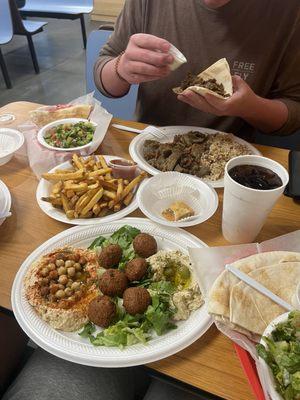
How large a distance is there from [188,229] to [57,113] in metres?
1.10

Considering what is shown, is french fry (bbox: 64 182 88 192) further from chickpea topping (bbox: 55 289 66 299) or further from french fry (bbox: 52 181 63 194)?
chickpea topping (bbox: 55 289 66 299)

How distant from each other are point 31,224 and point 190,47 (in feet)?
4.30

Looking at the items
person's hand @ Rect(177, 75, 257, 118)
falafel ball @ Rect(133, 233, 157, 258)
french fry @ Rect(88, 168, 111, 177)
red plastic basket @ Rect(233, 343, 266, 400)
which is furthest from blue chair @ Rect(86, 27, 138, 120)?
red plastic basket @ Rect(233, 343, 266, 400)

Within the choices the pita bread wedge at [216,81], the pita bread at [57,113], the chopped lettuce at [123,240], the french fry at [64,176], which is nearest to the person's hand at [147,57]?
the pita bread wedge at [216,81]

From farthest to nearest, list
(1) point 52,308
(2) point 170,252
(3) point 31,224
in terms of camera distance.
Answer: (3) point 31,224, (2) point 170,252, (1) point 52,308

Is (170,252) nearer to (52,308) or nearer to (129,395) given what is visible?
(52,308)

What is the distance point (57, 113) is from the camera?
1.93 m

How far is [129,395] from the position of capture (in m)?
1.22

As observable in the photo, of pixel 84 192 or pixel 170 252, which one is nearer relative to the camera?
pixel 170 252

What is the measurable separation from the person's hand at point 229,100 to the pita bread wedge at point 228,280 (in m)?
0.83

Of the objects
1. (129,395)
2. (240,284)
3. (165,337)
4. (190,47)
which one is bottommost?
(129,395)

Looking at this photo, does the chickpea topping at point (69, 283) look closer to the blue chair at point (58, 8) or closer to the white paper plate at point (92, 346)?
the white paper plate at point (92, 346)

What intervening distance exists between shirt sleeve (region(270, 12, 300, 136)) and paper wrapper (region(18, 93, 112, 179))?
3.17ft

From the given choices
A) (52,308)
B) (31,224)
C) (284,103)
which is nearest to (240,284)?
(52,308)
